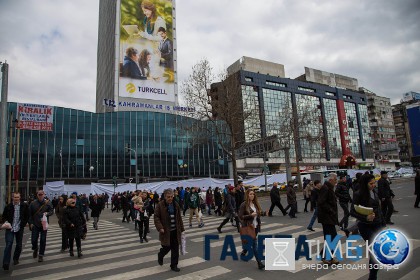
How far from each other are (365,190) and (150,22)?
257ft

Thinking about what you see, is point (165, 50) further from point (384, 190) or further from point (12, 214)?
point (12, 214)

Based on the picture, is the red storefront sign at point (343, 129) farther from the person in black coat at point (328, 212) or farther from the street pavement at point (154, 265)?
the person in black coat at point (328, 212)

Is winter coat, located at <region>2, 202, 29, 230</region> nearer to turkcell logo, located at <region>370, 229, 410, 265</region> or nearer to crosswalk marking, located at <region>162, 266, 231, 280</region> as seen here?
crosswalk marking, located at <region>162, 266, 231, 280</region>

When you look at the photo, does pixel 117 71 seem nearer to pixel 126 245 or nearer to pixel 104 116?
pixel 104 116

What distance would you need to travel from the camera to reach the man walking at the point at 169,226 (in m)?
6.49

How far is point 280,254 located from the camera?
21.7 feet

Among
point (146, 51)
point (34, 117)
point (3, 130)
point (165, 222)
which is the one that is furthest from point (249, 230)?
point (146, 51)

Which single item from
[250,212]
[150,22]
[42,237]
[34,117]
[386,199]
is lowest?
[42,237]

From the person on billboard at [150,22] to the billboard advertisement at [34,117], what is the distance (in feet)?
164

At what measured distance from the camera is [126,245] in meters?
10.0

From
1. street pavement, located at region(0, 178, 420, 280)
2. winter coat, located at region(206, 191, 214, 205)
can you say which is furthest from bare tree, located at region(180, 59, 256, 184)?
street pavement, located at region(0, 178, 420, 280)

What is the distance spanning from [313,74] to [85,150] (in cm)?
7809

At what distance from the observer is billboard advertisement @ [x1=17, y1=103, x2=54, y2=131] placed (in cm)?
2740

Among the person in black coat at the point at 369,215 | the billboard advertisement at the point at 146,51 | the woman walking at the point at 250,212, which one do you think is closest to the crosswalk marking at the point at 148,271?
the woman walking at the point at 250,212
